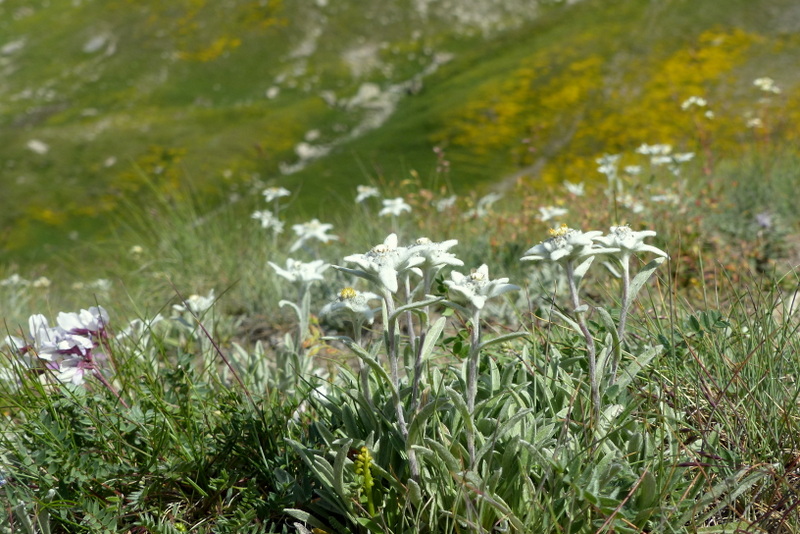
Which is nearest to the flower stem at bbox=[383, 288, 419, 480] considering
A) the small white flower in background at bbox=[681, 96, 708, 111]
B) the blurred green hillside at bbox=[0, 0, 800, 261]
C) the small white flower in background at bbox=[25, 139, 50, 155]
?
the small white flower in background at bbox=[681, 96, 708, 111]

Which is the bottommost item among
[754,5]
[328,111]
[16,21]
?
[328,111]

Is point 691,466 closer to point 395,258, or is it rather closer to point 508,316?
point 395,258

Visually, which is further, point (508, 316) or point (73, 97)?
point (73, 97)

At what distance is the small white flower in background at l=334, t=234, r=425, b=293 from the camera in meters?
1.97

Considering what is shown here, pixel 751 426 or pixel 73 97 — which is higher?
pixel 751 426

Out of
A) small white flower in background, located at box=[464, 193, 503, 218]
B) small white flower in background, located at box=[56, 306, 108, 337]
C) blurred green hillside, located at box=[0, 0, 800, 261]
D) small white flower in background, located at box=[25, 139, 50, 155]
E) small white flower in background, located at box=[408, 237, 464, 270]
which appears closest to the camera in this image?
small white flower in background, located at box=[408, 237, 464, 270]

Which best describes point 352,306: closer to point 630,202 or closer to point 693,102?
point 630,202

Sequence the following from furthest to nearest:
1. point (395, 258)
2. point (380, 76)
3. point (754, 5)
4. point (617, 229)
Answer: point (380, 76) < point (754, 5) < point (617, 229) < point (395, 258)

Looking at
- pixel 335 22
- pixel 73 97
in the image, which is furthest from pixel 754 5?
pixel 73 97

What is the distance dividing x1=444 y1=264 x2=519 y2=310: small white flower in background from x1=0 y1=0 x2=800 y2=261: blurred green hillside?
16595mm

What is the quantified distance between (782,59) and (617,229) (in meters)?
39.1

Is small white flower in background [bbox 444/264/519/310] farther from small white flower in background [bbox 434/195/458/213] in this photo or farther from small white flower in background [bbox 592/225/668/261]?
small white flower in background [bbox 434/195/458/213]

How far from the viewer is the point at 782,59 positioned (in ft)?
111

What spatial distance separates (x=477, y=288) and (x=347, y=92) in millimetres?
50101
